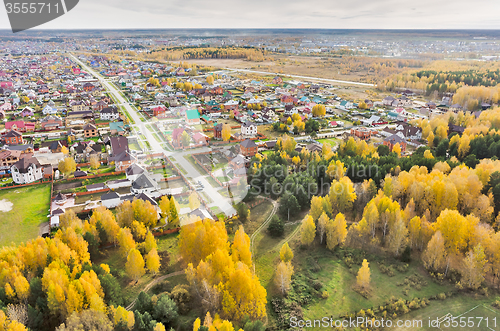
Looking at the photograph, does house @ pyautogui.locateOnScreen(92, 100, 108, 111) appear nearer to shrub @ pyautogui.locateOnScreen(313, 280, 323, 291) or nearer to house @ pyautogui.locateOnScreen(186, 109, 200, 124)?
house @ pyautogui.locateOnScreen(186, 109, 200, 124)

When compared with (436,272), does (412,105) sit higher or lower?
higher

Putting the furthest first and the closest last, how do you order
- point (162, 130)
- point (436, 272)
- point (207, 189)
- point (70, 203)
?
point (162, 130) < point (207, 189) < point (70, 203) < point (436, 272)

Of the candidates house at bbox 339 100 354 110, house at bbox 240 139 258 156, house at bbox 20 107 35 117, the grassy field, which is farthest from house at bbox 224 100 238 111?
the grassy field

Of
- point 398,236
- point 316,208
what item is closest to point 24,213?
point 316,208

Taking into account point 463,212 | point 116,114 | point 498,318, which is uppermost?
point 116,114

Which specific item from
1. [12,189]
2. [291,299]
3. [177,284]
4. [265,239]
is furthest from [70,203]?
[291,299]

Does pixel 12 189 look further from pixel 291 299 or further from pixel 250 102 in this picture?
pixel 250 102

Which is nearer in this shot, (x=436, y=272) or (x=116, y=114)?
(x=436, y=272)

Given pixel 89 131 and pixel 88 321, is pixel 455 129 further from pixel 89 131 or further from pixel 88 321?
pixel 89 131
